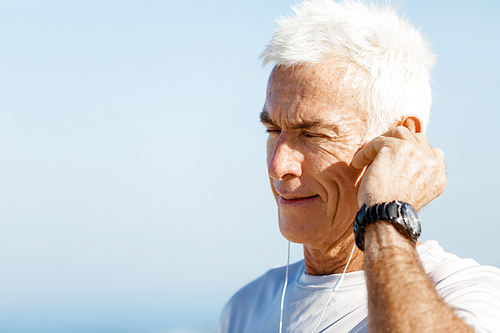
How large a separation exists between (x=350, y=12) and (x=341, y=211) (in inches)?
37.1

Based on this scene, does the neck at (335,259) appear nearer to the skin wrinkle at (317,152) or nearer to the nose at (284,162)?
the skin wrinkle at (317,152)

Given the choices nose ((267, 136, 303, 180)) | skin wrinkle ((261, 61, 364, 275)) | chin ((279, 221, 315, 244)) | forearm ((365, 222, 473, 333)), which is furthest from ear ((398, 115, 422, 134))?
forearm ((365, 222, 473, 333))

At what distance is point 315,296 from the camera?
2275 mm

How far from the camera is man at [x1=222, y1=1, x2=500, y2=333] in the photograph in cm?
185

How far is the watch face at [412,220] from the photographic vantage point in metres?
1.56

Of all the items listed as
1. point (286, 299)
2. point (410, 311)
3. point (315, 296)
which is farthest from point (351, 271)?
point (410, 311)

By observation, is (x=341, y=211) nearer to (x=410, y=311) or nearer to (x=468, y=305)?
(x=468, y=305)

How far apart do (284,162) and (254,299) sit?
3.40 feet

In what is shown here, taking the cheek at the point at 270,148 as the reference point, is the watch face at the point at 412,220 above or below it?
below

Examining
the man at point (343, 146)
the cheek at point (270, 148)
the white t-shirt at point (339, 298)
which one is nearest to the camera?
the white t-shirt at point (339, 298)

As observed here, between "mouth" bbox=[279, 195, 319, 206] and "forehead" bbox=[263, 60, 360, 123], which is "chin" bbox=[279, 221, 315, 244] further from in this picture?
"forehead" bbox=[263, 60, 360, 123]

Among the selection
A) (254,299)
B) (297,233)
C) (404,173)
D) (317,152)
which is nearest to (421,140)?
(404,173)

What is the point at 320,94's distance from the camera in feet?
6.84

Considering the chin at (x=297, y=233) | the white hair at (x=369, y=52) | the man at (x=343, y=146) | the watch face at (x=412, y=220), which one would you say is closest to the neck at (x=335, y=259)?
the man at (x=343, y=146)
